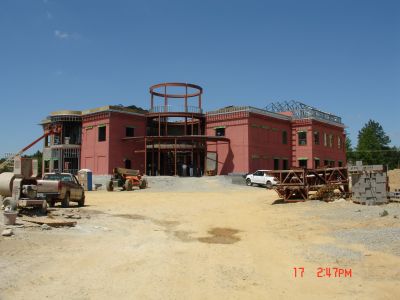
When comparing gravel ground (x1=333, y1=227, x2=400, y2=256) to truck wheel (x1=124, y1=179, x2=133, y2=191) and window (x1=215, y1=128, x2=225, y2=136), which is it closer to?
truck wheel (x1=124, y1=179, x2=133, y2=191)

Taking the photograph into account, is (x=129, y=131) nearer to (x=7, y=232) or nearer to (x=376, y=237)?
(x=7, y=232)

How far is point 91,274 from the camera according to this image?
8.24m

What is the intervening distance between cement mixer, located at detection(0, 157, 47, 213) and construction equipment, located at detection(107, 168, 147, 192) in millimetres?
18742

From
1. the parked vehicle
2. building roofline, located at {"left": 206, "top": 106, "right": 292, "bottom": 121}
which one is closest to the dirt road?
the parked vehicle

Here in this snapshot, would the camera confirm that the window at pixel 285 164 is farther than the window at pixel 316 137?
No

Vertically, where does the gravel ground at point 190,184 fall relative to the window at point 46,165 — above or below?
Answer: below

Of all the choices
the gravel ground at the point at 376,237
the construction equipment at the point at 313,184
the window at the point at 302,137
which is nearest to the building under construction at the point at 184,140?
the window at the point at 302,137

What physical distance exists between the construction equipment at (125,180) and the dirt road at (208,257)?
55.5ft

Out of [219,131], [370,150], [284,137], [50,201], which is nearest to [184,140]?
[219,131]

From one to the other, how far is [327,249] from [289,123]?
40445 millimetres

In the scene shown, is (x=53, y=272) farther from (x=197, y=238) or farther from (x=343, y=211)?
(x=343, y=211)

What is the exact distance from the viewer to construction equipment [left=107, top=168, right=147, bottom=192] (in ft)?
111

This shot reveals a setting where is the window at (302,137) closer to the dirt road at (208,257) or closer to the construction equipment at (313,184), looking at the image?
the construction equipment at (313,184)

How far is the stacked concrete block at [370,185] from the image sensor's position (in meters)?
17.8
